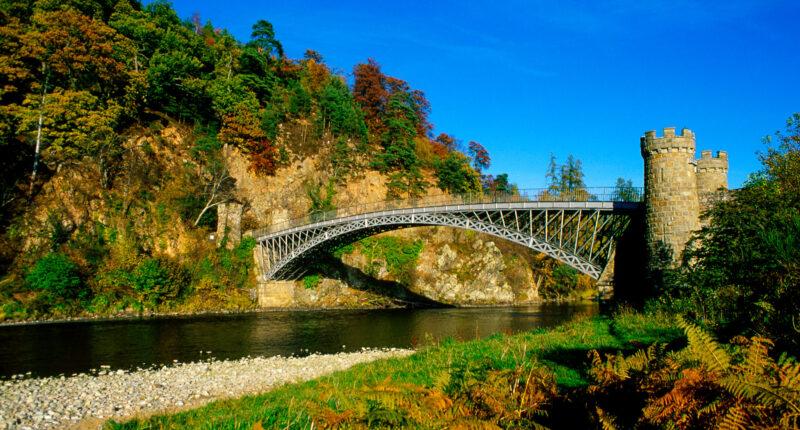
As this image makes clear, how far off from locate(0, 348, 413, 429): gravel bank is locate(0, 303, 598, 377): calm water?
221 cm

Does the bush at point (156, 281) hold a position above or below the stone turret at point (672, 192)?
below

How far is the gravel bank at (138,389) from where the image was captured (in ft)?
31.2

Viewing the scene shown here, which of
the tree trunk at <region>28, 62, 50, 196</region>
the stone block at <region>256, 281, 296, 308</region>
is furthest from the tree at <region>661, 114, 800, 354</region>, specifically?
the tree trunk at <region>28, 62, 50, 196</region>

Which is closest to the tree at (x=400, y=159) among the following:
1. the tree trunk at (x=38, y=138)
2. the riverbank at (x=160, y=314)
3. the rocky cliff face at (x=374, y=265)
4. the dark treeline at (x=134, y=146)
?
the dark treeline at (x=134, y=146)

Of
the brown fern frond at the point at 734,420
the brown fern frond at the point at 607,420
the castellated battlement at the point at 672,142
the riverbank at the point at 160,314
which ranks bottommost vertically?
the riverbank at the point at 160,314

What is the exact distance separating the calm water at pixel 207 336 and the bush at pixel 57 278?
2923 millimetres

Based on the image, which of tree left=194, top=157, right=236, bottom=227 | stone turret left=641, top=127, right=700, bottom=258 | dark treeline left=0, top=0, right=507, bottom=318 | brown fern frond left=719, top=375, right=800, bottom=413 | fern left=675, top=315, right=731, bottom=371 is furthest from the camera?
tree left=194, top=157, right=236, bottom=227

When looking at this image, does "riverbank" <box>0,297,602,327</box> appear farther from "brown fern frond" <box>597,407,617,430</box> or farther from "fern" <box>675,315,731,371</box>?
"fern" <box>675,315,731,371</box>

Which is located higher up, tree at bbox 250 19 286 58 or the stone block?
tree at bbox 250 19 286 58

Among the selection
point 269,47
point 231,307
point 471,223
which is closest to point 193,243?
point 231,307

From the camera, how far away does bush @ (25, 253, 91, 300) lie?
25.2 metres

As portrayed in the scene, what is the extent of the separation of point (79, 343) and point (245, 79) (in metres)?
34.7

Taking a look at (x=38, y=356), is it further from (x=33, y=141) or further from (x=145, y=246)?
(x=33, y=141)

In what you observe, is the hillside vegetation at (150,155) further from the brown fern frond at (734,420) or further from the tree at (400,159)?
the brown fern frond at (734,420)
